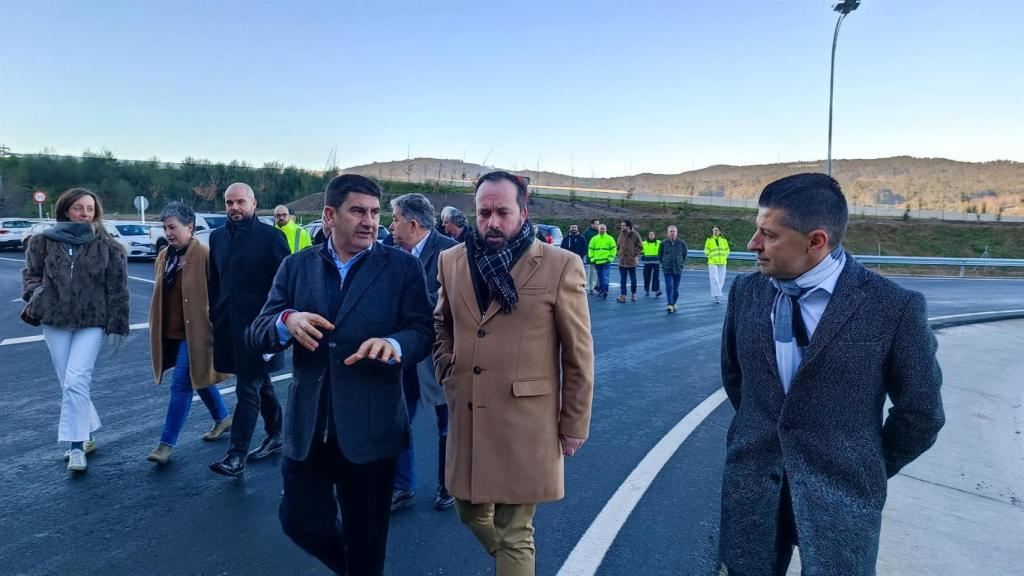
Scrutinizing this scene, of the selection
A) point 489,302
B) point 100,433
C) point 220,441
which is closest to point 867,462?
point 489,302

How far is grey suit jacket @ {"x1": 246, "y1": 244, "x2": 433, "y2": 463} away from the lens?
107 inches

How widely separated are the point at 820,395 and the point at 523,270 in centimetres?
117

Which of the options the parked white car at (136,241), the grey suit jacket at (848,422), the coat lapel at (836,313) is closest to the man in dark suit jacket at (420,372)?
the grey suit jacket at (848,422)

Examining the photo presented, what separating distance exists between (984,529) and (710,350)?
17.9 feet

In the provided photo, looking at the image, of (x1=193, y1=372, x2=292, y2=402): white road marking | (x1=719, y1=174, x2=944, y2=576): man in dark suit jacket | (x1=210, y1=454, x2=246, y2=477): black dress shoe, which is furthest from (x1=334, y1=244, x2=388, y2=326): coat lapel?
(x1=193, y1=372, x2=292, y2=402): white road marking

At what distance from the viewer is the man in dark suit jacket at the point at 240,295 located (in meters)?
4.47

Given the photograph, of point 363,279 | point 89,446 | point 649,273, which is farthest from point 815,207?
point 649,273

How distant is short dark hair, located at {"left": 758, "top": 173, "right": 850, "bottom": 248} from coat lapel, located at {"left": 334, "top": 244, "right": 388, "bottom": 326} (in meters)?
1.63

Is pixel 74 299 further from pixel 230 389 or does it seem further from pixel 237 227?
pixel 230 389

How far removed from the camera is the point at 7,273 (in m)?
18.8

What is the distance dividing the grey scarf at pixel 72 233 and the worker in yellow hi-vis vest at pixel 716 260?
1284 cm

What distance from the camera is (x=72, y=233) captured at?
4668 mm

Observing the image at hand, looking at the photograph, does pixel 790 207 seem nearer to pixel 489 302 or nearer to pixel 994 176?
pixel 489 302

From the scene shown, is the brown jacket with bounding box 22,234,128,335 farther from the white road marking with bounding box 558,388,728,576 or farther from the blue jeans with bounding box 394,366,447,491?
the white road marking with bounding box 558,388,728,576
